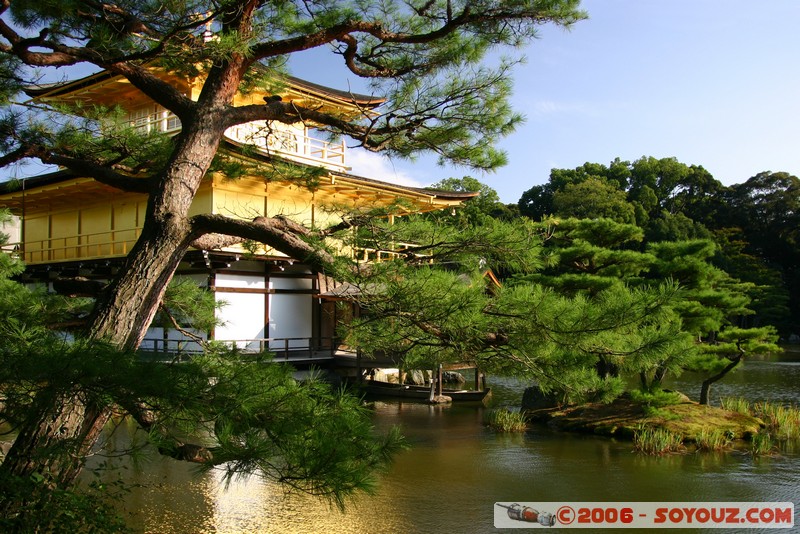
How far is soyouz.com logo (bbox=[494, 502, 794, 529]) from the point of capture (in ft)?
19.7

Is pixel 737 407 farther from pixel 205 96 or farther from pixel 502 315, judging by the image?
pixel 205 96

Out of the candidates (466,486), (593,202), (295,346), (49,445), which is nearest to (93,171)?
(49,445)

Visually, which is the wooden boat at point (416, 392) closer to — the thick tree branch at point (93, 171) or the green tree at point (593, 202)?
the thick tree branch at point (93, 171)

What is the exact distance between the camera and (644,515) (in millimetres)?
6297

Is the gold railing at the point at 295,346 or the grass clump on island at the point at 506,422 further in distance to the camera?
the gold railing at the point at 295,346

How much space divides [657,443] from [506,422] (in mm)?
2353

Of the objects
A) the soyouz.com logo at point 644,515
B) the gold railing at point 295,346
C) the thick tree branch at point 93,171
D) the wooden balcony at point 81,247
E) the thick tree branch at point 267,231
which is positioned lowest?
the soyouz.com logo at point 644,515

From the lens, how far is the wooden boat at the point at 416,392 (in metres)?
13.0

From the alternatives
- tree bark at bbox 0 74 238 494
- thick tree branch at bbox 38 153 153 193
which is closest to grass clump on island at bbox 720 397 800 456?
tree bark at bbox 0 74 238 494

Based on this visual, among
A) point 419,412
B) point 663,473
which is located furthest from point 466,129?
point 419,412

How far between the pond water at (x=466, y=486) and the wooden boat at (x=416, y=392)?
284 cm

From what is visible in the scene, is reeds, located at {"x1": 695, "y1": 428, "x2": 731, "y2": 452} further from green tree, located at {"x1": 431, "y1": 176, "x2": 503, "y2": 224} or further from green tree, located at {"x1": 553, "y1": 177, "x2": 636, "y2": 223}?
green tree, located at {"x1": 553, "y1": 177, "x2": 636, "y2": 223}

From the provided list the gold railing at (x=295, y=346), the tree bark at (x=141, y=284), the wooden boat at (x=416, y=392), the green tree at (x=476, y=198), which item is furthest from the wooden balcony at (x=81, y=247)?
the green tree at (x=476, y=198)

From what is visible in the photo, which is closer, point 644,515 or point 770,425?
point 644,515
